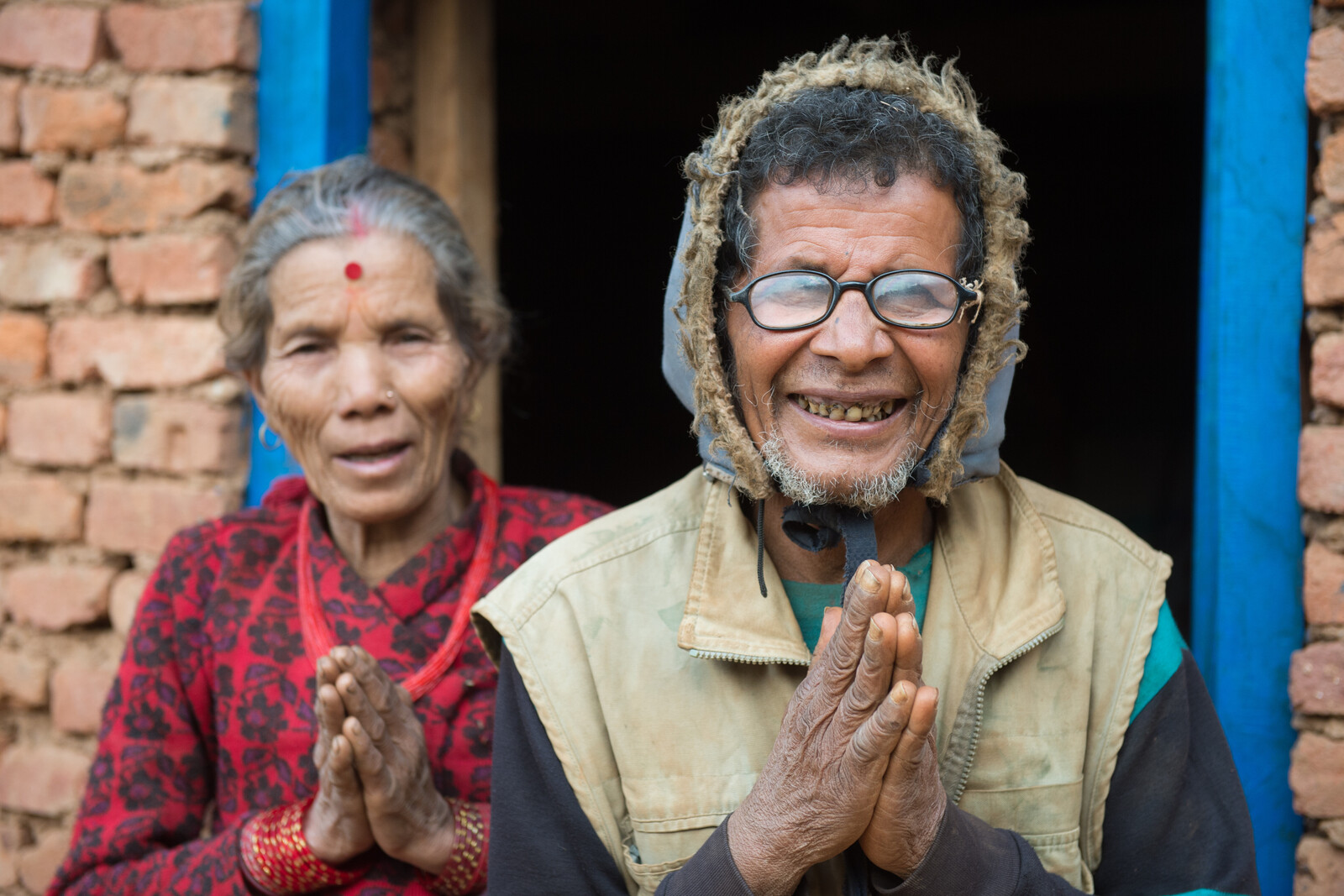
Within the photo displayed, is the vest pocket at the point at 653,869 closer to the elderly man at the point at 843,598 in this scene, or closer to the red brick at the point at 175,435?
the elderly man at the point at 843,598

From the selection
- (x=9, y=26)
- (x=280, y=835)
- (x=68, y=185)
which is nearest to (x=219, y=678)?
(x=280, y=835)

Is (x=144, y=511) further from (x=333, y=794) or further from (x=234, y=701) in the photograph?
(x=333, y=794)

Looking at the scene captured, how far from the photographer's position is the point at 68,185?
2.58 m

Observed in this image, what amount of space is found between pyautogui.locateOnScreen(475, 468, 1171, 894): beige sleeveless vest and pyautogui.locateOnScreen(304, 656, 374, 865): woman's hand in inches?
12.0

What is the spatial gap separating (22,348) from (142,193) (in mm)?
488

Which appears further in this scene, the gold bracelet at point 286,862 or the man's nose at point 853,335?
the gold bracelet at point 286,862

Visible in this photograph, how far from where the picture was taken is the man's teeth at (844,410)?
1.58m

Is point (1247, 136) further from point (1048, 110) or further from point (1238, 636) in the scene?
point (1048, 110)

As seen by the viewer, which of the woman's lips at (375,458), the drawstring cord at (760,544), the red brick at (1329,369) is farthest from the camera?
the woman's lips at (375,458)

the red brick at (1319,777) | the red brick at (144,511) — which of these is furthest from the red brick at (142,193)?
the red brick at (1319,777)

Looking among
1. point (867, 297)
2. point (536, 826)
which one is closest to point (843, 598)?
point (867, 297)

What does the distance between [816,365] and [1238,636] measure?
3.51 ft

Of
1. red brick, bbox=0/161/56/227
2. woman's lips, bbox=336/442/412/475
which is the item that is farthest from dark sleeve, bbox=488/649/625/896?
red brick, bbox=0/161/56/227

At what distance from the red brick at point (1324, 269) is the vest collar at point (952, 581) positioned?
68 centimetres
